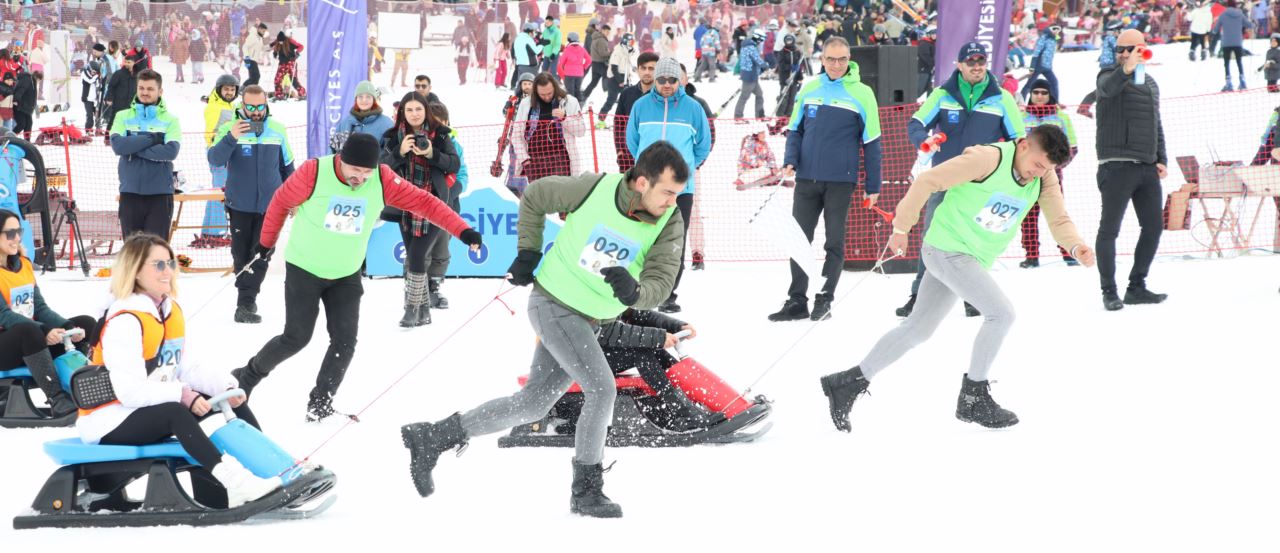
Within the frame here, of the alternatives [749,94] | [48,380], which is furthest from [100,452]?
[749,94]

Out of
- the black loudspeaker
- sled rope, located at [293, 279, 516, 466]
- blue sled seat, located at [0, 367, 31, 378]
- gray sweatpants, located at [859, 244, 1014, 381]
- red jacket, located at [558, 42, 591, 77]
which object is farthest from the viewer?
red jacket, located at [558, 42, 591, 77]

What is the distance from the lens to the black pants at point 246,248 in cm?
839

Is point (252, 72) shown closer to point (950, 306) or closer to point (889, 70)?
point (889, 70)

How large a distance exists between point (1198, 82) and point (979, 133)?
58.8 ft

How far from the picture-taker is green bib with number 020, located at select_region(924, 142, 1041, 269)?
5.33m

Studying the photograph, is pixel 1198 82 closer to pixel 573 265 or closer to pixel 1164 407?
pixel 1164 407

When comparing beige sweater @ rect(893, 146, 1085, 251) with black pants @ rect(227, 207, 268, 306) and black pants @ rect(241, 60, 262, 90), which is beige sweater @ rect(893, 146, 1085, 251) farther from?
black pants @ rect(241, 60, 262, 90)

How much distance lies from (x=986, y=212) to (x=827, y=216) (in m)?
2.98

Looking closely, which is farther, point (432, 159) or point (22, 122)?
point (22, 122)

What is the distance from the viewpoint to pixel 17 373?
582 cm

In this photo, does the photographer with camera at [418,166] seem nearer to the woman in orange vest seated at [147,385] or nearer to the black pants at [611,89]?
the woman in orange vest seated at [147,385]

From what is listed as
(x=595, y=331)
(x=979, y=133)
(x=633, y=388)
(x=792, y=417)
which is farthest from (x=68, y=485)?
(x=979, y=133)

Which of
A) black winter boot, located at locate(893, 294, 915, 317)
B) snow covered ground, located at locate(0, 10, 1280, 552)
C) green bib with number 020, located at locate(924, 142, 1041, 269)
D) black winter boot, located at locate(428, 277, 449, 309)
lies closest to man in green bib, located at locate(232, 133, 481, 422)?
snow covered ground, located at locate(0, 10, 1280, 552)

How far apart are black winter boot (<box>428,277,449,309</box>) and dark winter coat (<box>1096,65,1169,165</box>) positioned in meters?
4.41
